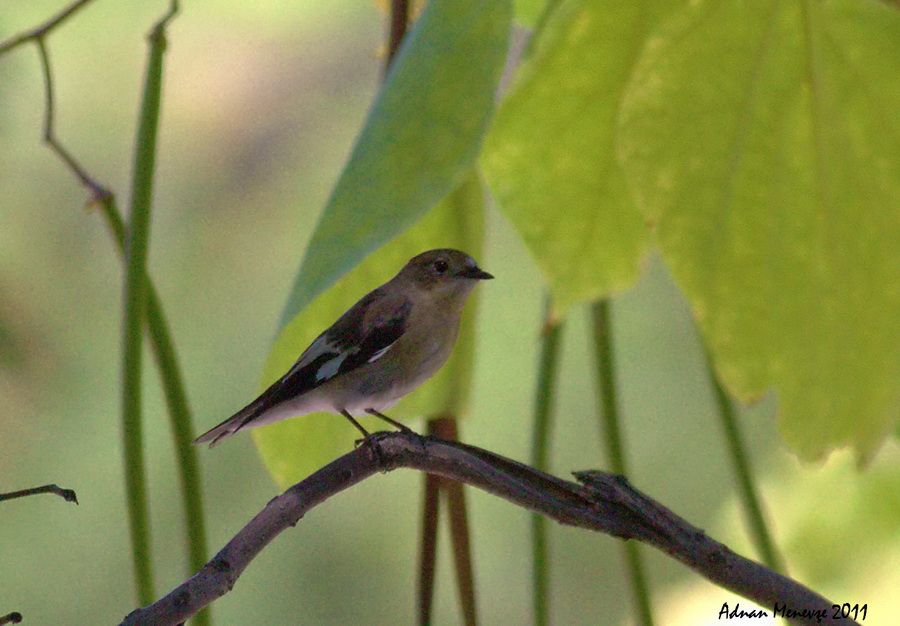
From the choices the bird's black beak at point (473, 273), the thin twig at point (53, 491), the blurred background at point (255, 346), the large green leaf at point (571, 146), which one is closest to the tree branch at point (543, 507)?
the thin twig at point (53, 491)

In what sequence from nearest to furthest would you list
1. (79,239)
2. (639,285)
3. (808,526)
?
(808,526)
(79,239)
(639,285)

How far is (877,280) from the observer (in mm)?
802

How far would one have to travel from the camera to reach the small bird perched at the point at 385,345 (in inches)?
23.2

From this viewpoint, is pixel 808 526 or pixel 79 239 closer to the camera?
pixel 808 526

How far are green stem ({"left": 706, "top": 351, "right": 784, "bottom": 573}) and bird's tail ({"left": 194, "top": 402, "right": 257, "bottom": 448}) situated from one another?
0.35 meters

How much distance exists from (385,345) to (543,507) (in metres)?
0.26

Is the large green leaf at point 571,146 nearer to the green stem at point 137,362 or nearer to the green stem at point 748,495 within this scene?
the green stem at point 748,495

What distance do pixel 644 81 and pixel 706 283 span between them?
0.13 meters

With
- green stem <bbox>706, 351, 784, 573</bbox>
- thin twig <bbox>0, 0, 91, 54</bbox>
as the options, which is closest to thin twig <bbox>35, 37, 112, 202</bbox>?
thin twig <bbox>0, 0, 91, 54</bbox>

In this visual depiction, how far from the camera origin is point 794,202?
0.80 metres

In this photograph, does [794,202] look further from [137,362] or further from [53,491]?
[53,491]

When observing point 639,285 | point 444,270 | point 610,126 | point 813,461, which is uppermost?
point 639,285

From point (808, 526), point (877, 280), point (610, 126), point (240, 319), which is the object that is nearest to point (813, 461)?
point (877, 280)

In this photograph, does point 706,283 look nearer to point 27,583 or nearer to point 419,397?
point 419,397
